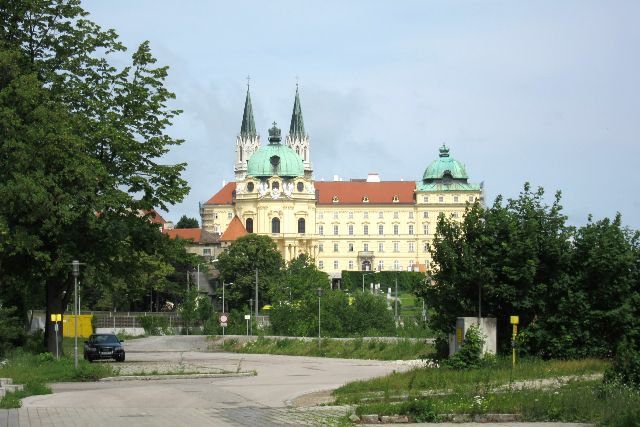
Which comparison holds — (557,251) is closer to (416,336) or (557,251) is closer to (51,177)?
(51,177)

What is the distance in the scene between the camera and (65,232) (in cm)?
3856

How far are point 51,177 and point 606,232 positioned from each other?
58.7ft

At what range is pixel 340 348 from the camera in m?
52.4

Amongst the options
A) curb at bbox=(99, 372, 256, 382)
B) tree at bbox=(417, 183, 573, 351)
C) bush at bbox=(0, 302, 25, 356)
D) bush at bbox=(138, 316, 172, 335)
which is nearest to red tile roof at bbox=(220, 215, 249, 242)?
bush at bbox=(138, 316, 172, 335)

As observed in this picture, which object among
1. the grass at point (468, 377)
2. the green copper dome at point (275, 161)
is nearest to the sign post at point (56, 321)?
the grass at point (468, 377)

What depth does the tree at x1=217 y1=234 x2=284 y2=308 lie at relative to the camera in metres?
124

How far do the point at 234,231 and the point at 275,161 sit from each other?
1790cm

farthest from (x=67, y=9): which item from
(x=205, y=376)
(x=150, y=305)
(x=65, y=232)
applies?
(x=150, y=305)

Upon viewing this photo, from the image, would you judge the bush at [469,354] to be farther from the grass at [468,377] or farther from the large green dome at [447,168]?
the large green dome at [447,168]

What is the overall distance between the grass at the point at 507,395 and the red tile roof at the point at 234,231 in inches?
5992

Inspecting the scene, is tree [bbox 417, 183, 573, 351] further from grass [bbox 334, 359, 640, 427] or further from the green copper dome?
the green copper dome

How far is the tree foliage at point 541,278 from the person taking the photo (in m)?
28.3

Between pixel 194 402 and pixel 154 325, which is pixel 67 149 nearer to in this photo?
pixel 194 402

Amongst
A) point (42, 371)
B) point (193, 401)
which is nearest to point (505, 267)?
point (193, 401)
